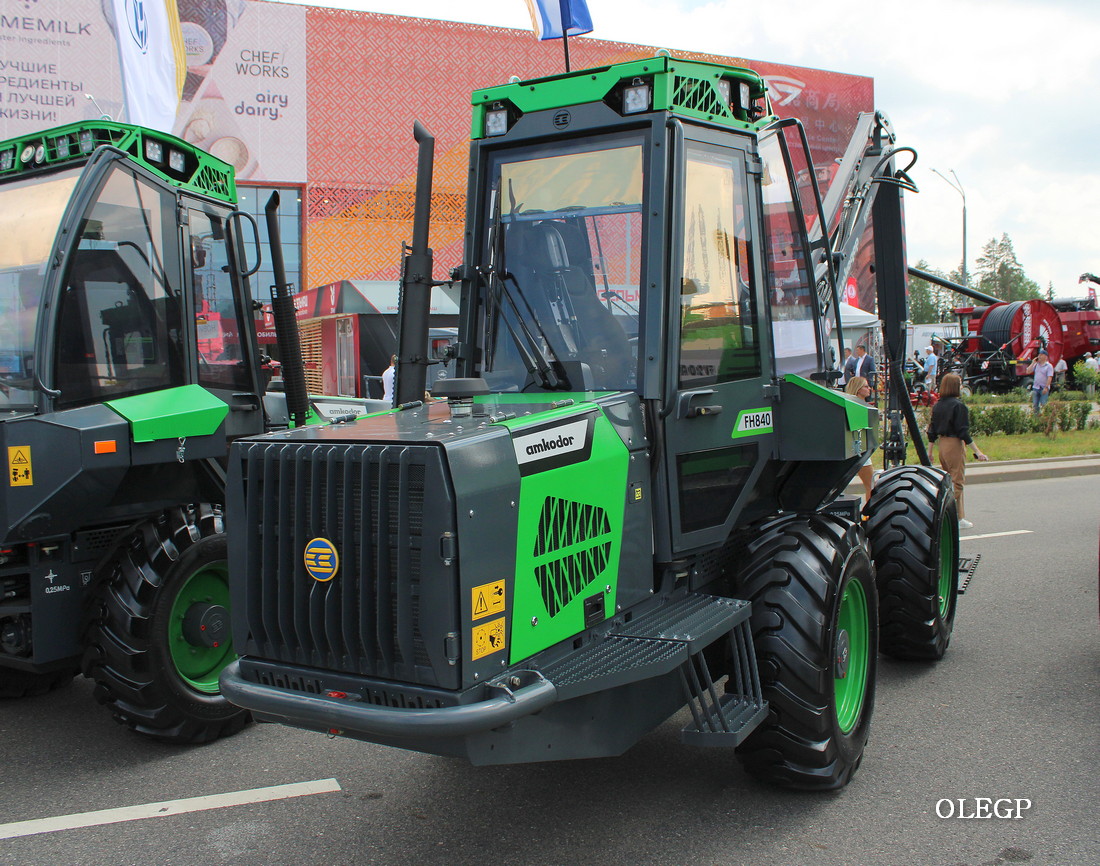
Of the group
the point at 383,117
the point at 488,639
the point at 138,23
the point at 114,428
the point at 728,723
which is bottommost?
the point at 728,723

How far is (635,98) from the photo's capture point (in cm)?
396

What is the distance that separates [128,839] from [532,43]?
33016 mm

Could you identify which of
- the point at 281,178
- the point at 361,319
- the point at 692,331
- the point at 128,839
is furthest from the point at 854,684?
the point at 281,178

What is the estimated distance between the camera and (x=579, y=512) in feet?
11.3

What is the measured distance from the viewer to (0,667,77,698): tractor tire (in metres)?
5.57

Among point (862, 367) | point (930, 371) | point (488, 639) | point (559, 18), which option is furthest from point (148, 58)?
point (930, 371)

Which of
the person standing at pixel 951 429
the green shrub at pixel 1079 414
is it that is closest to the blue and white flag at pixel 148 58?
the person standing at pixel 951 429

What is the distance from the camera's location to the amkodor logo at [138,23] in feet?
29.7

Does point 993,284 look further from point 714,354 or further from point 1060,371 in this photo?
point 714,354

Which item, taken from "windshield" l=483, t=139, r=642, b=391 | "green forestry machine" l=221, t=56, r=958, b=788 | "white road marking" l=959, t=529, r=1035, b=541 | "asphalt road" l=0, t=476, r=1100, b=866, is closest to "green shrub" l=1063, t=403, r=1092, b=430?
"white road marking" l=959, t=529, r=1035, b=541

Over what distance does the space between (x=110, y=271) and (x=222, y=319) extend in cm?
88

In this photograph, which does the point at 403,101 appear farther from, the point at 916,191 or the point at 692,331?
the point at 692,331

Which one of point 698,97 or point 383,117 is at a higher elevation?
point 383,117

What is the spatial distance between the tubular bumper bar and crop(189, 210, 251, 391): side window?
2611 mm
